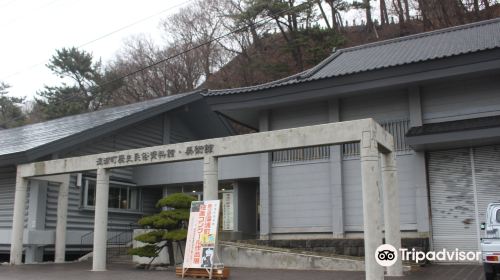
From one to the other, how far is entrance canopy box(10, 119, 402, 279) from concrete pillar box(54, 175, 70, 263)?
1161 mm

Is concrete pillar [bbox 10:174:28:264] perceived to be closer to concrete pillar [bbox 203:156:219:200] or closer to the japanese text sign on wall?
the japanese text sign on wall

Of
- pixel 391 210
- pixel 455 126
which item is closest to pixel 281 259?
pixel 391 210

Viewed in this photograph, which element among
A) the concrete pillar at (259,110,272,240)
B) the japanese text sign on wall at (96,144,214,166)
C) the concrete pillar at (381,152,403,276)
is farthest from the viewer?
the concrete pillar at (259,110,272,240)

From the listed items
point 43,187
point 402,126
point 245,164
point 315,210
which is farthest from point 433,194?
point 43,187

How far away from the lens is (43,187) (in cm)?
1752

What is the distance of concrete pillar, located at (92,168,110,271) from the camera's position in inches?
535

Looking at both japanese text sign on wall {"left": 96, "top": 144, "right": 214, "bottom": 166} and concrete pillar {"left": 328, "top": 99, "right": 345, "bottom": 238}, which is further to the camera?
concrete pillar {"left": 328, "top": 99, "right": 345, "bottom": 238}

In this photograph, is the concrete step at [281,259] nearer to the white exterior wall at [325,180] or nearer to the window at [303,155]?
the white exterior wall at [325,180]

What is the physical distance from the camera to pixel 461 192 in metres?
14.3

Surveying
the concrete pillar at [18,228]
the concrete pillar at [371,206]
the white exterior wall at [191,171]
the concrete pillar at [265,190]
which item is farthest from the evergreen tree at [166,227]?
the concrete pillar at [371,206]

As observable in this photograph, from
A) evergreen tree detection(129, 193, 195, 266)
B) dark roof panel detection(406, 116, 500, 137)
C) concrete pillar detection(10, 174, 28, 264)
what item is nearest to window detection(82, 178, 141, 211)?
concrete pillar detection(10, 174, 28, 264)

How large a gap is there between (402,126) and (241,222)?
7853 mm

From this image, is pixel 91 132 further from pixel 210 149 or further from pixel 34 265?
pixel 210 149

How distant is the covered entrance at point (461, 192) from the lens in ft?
45.7
